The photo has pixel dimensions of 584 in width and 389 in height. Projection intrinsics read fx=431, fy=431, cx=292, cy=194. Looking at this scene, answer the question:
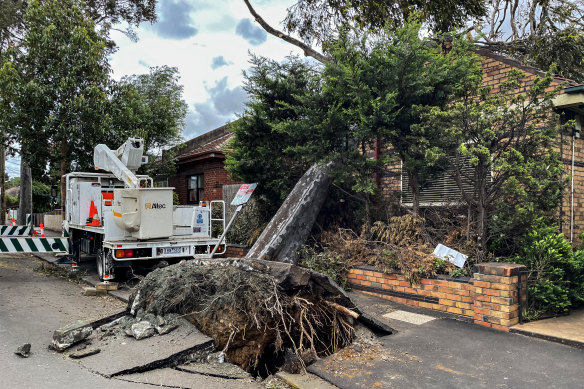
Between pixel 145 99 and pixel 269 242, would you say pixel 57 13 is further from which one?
pixel 269 242

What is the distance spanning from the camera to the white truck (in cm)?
857

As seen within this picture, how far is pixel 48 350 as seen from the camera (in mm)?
5090

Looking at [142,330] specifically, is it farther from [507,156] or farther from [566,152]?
[566,152]

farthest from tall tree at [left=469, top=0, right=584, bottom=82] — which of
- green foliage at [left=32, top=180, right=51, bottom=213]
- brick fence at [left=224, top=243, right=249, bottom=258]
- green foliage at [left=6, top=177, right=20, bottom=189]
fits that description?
green foliage at [left=6, top=177, right=20, bottom=189]

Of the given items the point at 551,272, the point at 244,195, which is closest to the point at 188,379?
the point at 244,195

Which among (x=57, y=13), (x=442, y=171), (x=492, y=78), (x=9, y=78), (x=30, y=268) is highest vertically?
(x=57, y=13)

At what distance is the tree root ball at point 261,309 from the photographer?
490 centimetres

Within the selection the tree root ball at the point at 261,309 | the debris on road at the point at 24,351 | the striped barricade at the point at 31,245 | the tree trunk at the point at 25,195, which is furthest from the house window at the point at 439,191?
the tree trunk at the point at 25,195

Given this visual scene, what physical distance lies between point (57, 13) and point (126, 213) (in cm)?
912

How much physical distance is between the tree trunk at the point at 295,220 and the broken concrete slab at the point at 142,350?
3451 mm

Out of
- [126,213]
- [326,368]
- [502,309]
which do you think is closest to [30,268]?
[126,213]

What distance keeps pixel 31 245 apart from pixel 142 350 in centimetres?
699

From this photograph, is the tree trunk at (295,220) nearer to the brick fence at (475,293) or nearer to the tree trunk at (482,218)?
the brick fence at (475,293)

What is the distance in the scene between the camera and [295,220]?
8945mm
